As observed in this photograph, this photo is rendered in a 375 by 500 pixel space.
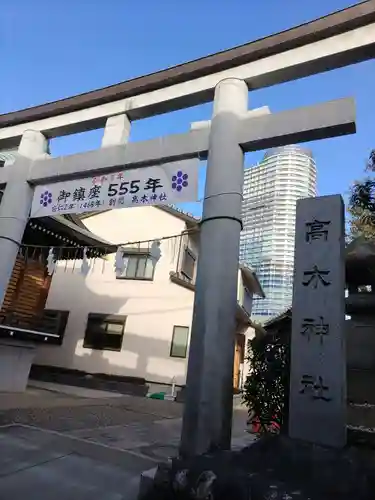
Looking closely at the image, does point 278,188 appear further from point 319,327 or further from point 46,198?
point 319,327

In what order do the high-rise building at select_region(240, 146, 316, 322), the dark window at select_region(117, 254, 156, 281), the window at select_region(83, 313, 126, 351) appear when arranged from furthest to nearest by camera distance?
the dark window at select_region(117, 254, 156, 281)
the window at select_region(83, 313, 126, 351)
the high-rise building at select_region(240, 146, 316, 322)

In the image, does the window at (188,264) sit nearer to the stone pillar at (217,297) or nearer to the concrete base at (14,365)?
the concrete base at (14,365)

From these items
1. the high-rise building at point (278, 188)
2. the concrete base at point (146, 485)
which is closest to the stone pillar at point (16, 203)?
the concrete base at point (146, 485)

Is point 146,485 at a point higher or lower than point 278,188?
lower

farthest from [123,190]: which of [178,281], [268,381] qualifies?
[178,281]

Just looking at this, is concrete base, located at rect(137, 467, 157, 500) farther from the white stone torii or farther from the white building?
the white building

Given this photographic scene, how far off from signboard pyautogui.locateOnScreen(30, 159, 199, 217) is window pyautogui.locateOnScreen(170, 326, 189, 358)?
392 inches

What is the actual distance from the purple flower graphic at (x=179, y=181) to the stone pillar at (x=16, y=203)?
3302 millimetres

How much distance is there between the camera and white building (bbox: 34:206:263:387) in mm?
15961

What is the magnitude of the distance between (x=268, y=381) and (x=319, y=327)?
996 mm

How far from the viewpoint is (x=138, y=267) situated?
1781 centimetres

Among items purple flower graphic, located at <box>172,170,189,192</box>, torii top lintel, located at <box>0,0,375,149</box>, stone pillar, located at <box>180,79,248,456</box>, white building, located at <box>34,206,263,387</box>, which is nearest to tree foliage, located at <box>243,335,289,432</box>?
stone pillar, located at <box>180,79,248,456</box>

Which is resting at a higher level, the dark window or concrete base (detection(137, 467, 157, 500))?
the dark window

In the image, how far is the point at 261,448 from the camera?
3.45 metres
